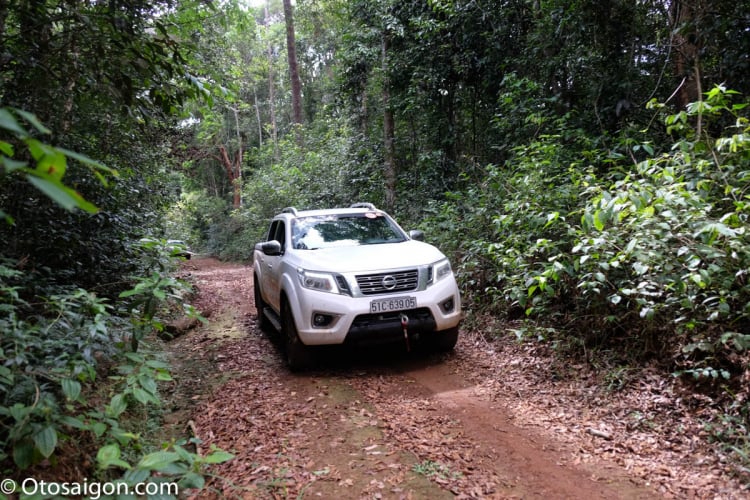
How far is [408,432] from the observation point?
3570 millimetres

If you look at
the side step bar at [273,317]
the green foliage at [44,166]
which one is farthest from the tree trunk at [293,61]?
the green foliage at [44,166]

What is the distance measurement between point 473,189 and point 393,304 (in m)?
4.60

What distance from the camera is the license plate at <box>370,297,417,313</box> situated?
4578 mm

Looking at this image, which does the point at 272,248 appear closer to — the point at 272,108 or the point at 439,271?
the point at 439,271

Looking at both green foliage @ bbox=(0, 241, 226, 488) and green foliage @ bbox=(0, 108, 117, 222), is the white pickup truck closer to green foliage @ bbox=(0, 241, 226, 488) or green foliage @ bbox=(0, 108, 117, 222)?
green foliage @ bbox=(0, 241, 226, 488)

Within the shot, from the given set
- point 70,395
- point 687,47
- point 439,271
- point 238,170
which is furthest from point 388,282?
point 238,170

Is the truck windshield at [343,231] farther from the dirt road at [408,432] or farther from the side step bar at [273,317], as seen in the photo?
the dirt road at [408,432]

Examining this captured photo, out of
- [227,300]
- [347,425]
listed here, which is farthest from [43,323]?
[227,300]

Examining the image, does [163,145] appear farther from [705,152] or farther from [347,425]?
[705,152]

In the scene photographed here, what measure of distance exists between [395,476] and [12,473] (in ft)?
7.28

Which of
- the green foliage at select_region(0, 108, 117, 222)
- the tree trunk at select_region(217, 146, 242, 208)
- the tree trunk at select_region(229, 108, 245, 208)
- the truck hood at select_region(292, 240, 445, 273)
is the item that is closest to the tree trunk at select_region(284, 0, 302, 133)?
the tree trunk at select_region(229, 108, 245, 208)

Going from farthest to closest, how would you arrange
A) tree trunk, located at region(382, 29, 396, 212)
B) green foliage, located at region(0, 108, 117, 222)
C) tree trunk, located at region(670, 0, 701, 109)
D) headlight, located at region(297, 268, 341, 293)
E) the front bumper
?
1. tree trunk, located at region(382, 29, 396, 212)
2. tree trunk, located at region(670, 0, 701, 109)
3. headlight, located at region(297, 268, 341, 293)
4. the front bumper
5. green foliage, located at region(0, 108, 117, 222)

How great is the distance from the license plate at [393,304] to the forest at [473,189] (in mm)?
1336

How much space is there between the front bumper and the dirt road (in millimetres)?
487
